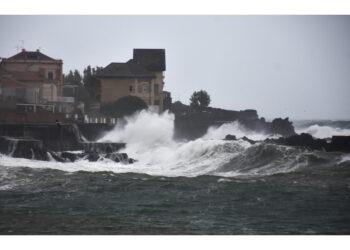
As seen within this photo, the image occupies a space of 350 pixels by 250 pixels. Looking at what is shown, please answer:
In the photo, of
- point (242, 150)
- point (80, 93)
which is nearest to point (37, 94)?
point (80, 93)

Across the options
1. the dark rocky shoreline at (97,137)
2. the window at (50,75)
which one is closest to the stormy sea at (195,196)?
the dark rocky shoreline at (97,137)

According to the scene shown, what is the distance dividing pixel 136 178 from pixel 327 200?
131 inches

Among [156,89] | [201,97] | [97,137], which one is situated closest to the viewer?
[201,97]

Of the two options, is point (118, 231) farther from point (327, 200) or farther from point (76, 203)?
point (327, 200)

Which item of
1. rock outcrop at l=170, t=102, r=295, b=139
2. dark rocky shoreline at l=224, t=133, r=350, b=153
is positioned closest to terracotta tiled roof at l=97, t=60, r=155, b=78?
rock outcrop at l=170, t=102, r=295, b=139

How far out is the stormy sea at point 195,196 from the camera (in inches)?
225

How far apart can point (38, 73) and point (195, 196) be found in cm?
997

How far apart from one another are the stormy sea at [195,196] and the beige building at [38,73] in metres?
2.82

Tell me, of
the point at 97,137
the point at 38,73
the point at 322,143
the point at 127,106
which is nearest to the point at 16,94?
the point at 38,73

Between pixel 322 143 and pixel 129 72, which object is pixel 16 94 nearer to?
pixel 129 72

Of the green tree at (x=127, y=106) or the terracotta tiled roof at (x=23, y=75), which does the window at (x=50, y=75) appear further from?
the green tree at (x=127, y=106)

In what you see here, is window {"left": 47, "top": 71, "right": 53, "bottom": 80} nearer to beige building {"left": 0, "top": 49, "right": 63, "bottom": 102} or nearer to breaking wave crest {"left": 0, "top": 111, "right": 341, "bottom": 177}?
beige building {"left": 0, "top": 49, "right": 63, "bottom": 102}

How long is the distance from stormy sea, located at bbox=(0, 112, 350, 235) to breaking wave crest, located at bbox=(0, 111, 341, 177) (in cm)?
4

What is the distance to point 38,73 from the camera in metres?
16.0
